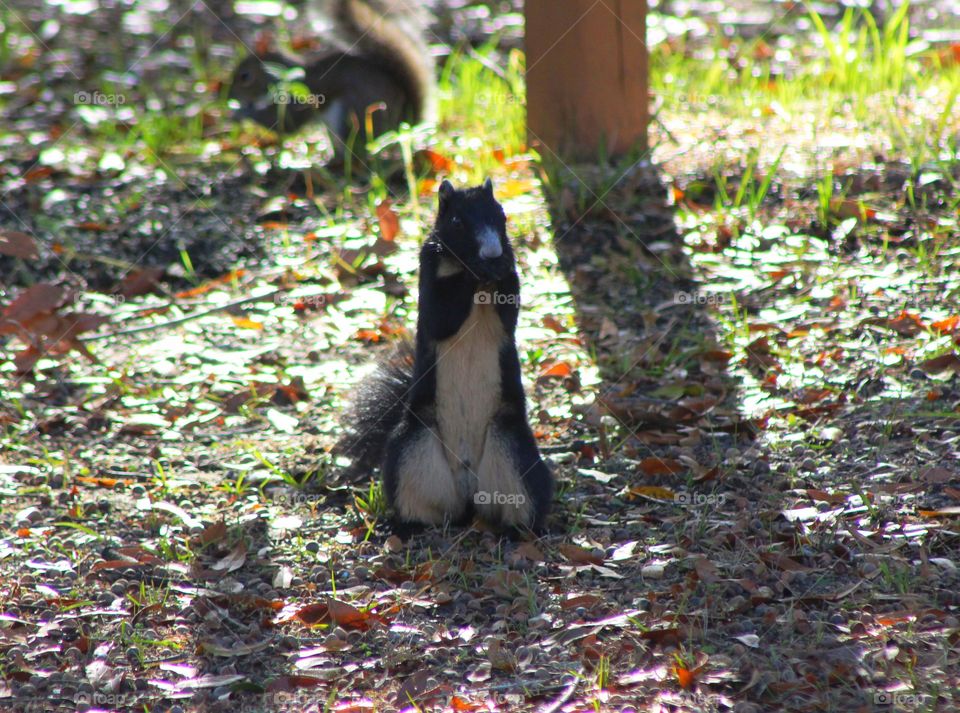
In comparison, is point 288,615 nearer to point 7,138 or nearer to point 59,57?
point 7,138

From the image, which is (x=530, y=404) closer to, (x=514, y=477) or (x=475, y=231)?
(x=514, y=477)

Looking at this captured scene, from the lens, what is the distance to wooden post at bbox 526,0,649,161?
18.1 feet

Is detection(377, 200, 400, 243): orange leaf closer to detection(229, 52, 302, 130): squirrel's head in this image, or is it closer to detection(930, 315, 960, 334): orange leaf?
detection(229, 52, 302, 130): squirrel's head

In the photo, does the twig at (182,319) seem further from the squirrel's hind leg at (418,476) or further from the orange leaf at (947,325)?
the orange leaf at (947,325)

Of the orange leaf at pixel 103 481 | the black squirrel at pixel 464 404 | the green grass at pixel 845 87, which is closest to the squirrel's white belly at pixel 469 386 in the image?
the black squirrel at pixel 464 404

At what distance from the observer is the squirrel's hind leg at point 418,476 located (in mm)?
3498

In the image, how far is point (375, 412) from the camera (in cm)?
377

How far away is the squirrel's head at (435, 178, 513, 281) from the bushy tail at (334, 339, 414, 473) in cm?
56

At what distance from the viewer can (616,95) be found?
222 inches

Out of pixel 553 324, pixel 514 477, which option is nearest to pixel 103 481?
pixel 514 477

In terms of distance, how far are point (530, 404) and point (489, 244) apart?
1.25 meters

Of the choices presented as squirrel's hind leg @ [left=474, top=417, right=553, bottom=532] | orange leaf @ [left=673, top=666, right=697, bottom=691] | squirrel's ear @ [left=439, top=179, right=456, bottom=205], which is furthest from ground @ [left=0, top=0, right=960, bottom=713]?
squirrel's ear @ [left=439, top=179, right=456, bottom=205]

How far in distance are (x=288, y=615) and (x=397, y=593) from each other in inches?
12.5

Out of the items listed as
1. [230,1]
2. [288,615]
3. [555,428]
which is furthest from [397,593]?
[230,1]
